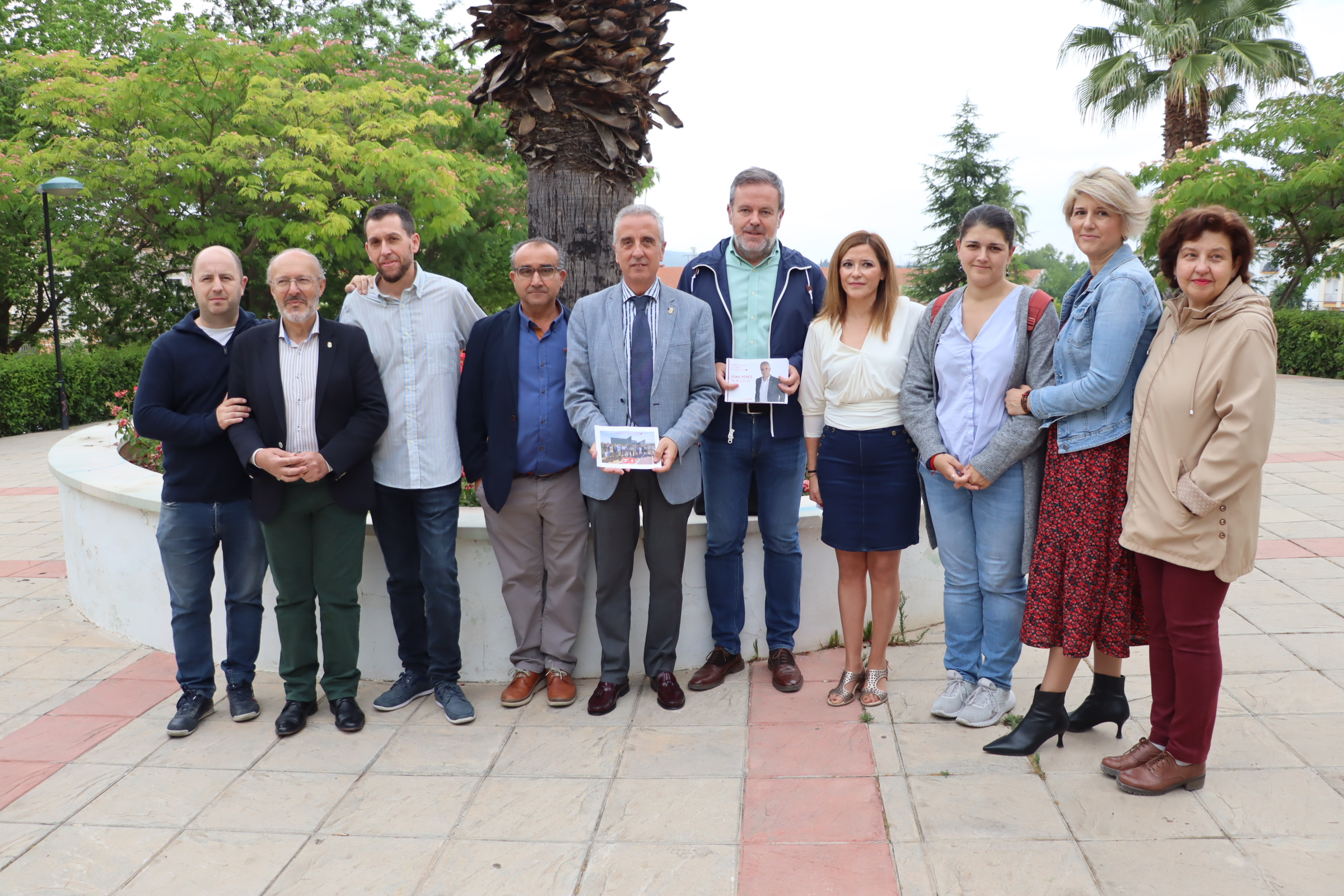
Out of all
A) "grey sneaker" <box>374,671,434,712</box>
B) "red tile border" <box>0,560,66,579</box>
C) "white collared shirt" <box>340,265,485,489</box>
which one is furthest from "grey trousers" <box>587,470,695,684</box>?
"red tile border" <box>0,560,66,579</box>

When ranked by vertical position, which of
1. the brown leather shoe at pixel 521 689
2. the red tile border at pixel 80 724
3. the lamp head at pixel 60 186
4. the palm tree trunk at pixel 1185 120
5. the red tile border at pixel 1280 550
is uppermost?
the palm tree trunk at pixel 1185 120

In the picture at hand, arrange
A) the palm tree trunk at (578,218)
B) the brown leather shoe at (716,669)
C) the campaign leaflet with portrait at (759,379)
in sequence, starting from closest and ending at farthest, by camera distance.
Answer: the campaign leaflet with portrait at (759,379), the brown leather shoe at (716,669), the palm tree trunk at (578,218)

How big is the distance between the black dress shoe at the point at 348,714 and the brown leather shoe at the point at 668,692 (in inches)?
49.2

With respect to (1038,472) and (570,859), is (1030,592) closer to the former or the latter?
(1038,472)

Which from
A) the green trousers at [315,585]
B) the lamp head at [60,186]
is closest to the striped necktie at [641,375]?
the green trousers at [315,585]

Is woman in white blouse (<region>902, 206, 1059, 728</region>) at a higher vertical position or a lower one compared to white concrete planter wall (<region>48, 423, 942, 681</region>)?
higher

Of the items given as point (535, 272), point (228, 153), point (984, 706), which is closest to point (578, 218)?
point (535, 272)

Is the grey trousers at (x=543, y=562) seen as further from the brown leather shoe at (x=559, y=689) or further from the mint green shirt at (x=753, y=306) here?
the mint green shirt at (x=753, y=306)

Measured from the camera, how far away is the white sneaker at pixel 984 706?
3.60 metres

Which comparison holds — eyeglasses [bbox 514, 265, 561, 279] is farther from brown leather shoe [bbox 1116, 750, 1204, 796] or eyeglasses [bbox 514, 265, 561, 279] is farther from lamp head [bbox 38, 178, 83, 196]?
A: lamp head [bbox 38, 178, 83, 196]

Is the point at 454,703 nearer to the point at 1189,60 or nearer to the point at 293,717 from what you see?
the point at 293,717

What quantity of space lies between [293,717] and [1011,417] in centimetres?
312

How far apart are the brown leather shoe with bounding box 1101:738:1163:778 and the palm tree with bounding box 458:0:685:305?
125 inches

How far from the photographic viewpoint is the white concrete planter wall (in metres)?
4.20
